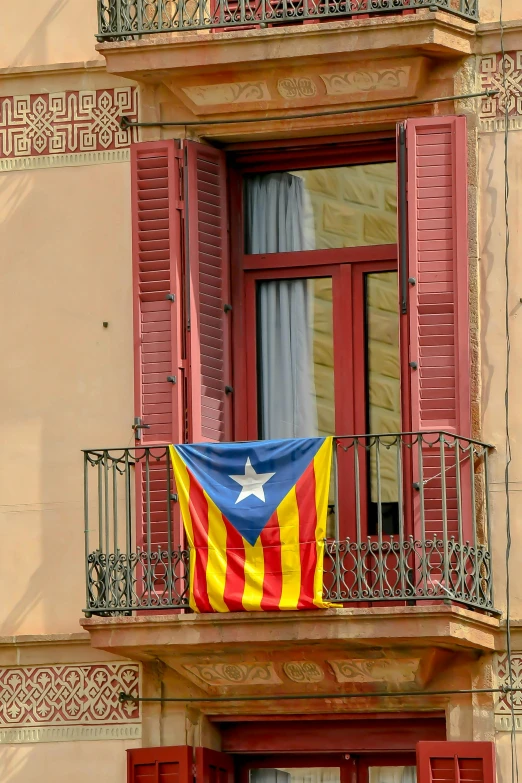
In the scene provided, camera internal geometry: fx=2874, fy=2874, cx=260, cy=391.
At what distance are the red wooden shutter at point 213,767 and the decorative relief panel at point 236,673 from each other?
495 millimetres

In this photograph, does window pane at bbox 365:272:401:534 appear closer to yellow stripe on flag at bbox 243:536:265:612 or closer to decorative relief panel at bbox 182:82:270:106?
yellow stripe on flag at bbox 243:536:265:612

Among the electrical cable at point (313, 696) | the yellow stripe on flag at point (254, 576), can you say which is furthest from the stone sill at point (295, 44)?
the electrical cable at point (313, 696)

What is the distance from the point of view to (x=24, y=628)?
65.4 feet

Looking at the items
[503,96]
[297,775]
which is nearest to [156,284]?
[503,96]

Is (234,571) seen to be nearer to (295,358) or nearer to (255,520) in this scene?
(255,520)

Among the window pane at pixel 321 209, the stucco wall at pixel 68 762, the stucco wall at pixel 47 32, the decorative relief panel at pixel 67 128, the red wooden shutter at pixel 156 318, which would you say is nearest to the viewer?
the stucco wall at pixel 68 762

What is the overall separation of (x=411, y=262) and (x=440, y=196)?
49 centimetres

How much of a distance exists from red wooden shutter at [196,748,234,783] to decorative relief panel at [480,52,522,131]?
15.3 feet

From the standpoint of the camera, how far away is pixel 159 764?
19.4 m

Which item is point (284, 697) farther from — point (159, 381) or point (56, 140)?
point (56, 140)

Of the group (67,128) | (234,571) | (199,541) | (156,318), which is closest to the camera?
(234,571)

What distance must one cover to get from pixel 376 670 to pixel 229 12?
4.74 m

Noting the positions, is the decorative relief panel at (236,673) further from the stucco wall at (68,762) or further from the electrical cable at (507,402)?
the electrical cable at (507,402)

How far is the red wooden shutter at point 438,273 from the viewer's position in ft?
63.5
